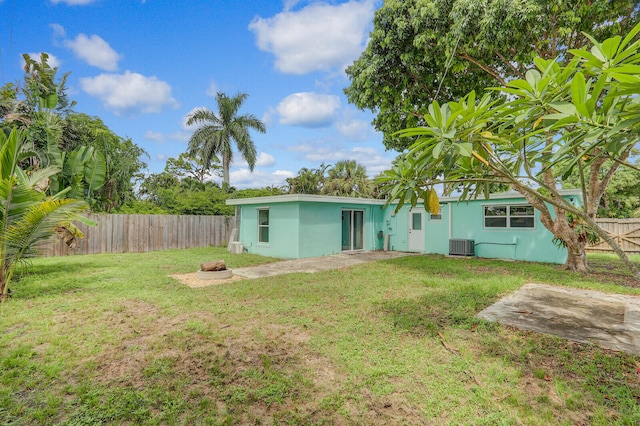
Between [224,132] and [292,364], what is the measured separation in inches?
838

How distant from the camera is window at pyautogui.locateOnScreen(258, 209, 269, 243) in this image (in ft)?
41.4

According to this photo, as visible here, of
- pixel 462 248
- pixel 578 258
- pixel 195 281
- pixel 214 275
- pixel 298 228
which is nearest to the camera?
pixel 195 281

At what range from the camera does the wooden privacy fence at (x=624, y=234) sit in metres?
12.5

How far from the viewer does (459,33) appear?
618cm

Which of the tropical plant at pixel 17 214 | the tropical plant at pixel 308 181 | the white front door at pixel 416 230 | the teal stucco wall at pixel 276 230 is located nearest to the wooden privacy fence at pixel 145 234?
the teal stucco wall at pixel 276 230

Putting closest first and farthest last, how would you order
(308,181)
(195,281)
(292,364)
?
(292,364) < (195,281) < (308,181)

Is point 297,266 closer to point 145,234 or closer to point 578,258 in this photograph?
point 145,234

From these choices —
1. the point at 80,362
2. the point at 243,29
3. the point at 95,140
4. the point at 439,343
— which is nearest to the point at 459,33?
the point at 439,343

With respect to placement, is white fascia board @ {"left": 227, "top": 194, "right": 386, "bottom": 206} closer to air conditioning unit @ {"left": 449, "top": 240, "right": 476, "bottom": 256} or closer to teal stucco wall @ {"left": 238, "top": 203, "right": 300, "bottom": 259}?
teal stucco wall @ {"left": 238, "top": 203, "right": 300, "bottom": 259}

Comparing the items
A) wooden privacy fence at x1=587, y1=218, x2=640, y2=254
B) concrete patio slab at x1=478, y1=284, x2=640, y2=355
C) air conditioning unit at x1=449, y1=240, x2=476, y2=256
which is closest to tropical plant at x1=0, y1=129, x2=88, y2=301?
concrete patio slab at x1=478, y1=284, x2=640, y2=355

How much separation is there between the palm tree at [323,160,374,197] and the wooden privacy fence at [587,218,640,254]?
43.6 ft

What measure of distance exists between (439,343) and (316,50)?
30.6ft

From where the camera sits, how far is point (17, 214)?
532cm

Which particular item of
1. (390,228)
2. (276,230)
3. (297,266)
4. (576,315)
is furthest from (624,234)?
(276,230)
